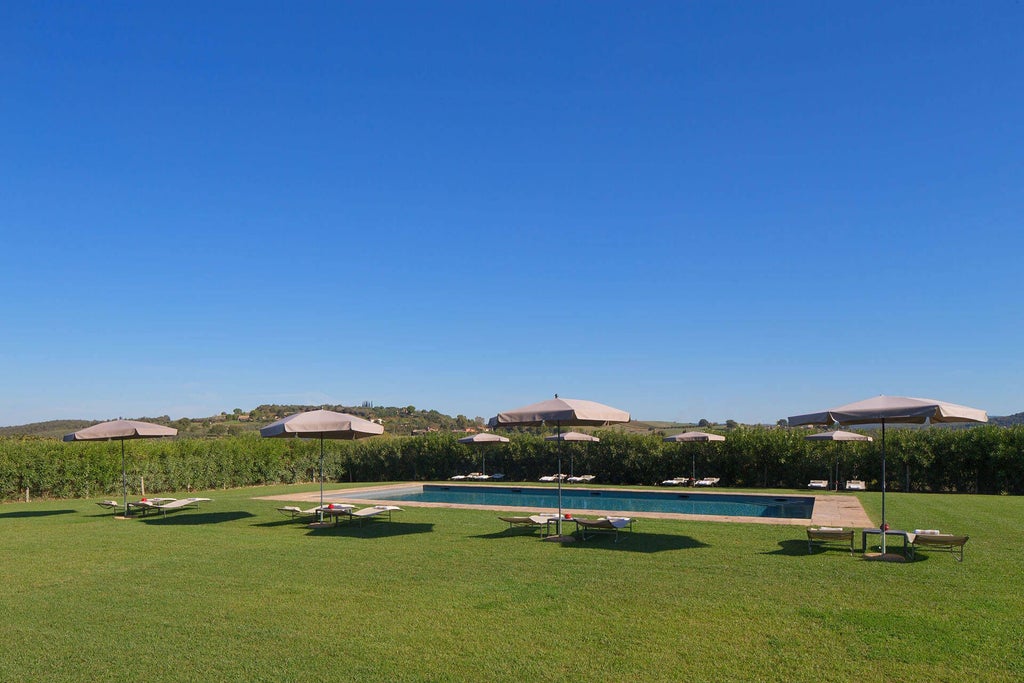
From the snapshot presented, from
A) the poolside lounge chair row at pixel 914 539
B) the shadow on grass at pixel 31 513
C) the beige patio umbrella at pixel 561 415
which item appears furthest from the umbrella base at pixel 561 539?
the shadow on grass at pixel 31 513

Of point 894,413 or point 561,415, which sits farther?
point 561,415

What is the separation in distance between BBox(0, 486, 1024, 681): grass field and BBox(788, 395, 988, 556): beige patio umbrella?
1.77 metres

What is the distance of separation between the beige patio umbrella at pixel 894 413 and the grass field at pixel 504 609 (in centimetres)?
177

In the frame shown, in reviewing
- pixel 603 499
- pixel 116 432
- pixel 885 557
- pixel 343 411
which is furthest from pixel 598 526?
pixel 343 411

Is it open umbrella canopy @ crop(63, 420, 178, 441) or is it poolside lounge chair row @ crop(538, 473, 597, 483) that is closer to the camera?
open umbrella canopy @ crop(63, 420, 178, 441)

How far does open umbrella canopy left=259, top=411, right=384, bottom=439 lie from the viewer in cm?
→ 1191

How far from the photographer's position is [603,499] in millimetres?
20594

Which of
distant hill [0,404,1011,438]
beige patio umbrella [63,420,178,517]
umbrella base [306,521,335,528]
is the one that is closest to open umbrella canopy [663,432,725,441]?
umbrella base [306,521,335,528]

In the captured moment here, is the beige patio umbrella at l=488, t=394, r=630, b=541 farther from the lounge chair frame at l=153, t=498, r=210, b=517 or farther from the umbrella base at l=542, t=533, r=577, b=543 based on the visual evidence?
the lounge chair frame at l=153, t=498, r=210, b=517

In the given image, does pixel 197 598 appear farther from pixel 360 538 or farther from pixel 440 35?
pixel 440 35

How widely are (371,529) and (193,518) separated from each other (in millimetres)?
4362

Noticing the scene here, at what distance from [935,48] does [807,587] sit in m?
13.2

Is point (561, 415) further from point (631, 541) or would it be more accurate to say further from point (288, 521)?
point (288, 521)

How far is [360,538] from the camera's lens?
11.0m
